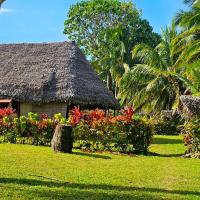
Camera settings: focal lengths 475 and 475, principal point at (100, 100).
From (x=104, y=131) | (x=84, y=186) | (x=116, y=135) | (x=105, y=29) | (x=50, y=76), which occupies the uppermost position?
(x=105, y=29)

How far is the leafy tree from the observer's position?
40.2m

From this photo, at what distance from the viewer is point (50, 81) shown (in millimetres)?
24719

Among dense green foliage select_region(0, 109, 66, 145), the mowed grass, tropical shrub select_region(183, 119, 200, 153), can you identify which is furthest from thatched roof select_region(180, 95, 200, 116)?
dense green foliage select_region(0, 109, 66, 145)

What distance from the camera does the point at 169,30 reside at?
1282 inches

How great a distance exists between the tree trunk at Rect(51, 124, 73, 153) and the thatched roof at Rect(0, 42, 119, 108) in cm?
931

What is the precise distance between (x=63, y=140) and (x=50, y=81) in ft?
36.0

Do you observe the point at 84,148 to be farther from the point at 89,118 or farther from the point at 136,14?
the point at 136,14

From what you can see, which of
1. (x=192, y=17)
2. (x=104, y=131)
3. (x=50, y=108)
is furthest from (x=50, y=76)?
(x=104, y=131)

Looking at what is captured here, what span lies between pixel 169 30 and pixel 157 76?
13.5ft

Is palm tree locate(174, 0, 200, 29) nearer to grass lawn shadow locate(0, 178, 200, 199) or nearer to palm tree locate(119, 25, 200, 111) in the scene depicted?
palm tree locate(119, 25, 200, 111)

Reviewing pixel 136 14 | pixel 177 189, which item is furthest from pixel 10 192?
pixel 136 14

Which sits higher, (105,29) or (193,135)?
(105,29)

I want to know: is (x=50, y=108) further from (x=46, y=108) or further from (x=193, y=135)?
(x=193, y=135)

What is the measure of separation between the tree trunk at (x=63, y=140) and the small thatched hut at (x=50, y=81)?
930 centimetres
